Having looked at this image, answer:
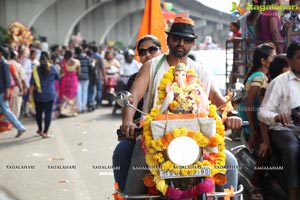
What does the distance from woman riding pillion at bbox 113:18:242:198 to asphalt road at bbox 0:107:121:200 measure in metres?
0.91

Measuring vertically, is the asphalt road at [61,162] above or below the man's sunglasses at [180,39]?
below

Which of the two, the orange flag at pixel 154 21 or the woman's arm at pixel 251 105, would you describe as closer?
the woman's arm at pixel 251 105

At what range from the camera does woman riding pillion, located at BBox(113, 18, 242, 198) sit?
12.8 feet

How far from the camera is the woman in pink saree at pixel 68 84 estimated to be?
12898 mm

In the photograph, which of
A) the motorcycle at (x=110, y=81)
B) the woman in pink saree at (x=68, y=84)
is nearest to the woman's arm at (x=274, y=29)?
the woman in pink saree at (x=68, y=84)

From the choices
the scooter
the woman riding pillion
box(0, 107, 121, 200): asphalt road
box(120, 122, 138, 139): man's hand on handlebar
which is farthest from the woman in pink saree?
box(120, 122, 138, 139): man's hand on handlebar

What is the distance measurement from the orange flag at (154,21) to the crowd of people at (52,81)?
299cm

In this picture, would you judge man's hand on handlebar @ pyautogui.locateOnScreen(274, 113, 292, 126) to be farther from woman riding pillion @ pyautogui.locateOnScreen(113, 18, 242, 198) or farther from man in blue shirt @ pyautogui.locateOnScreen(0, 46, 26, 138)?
man in blue shirt @ pyautogui.locateOnScreen(0, 46, 26, 138)

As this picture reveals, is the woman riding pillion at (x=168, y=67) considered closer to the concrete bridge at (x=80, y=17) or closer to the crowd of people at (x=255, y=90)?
the crowd of people at (x=255, y=90)

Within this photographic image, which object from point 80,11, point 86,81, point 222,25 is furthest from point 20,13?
point 222,25

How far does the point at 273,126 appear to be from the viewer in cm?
474

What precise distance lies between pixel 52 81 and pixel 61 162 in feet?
9.29

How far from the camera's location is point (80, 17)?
3450 cm

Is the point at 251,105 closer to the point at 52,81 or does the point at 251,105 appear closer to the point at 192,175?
the point at 192,175
